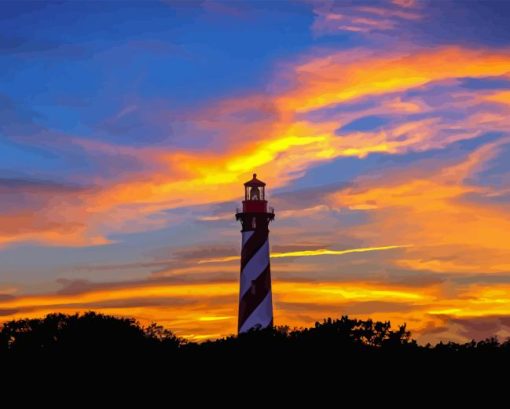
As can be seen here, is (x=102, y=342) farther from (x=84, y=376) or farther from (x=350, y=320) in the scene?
(x=350, y=320)

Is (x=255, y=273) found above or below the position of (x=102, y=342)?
above

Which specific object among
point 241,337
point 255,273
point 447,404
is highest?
point 255,273

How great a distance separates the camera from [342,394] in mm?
32062

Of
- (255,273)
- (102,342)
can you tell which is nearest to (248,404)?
(102,342)

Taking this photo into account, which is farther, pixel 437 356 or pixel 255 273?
pixel 255 273

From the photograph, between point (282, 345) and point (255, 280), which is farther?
point (255, 280)

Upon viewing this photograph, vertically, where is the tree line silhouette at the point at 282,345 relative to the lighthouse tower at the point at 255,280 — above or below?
below

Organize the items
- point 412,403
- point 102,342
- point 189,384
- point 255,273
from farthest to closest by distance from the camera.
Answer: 1. point 255,273
2. point 102,342
3. point 189,384
4. point 412,403

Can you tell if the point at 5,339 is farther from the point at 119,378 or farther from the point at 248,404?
the point at 248,404

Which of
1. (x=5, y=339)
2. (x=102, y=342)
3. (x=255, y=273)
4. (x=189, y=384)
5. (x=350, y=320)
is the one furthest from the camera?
(x=255, y=273)

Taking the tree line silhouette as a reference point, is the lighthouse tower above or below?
above

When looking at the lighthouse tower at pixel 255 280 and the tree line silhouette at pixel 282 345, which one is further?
the lighthouse tower at pixel 255 280

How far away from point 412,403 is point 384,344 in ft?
14.0

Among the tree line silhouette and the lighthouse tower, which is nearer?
the tree line silhouette
